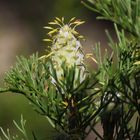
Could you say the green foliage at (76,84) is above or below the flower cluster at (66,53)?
below

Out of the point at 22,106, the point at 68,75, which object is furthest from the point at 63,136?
the point at 22,106

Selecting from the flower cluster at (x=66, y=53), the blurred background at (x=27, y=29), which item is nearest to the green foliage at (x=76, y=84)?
the flower cluster at (x=66, y=53)

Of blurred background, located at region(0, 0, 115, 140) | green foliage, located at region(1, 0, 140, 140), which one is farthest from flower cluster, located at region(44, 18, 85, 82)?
blurred background, located at region(0, 0, 115, 140)

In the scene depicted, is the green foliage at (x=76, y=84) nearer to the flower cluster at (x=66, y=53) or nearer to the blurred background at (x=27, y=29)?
the flower cluster at (x=66, y=53)

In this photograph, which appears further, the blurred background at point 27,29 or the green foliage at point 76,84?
the blurred background at point 27,29
